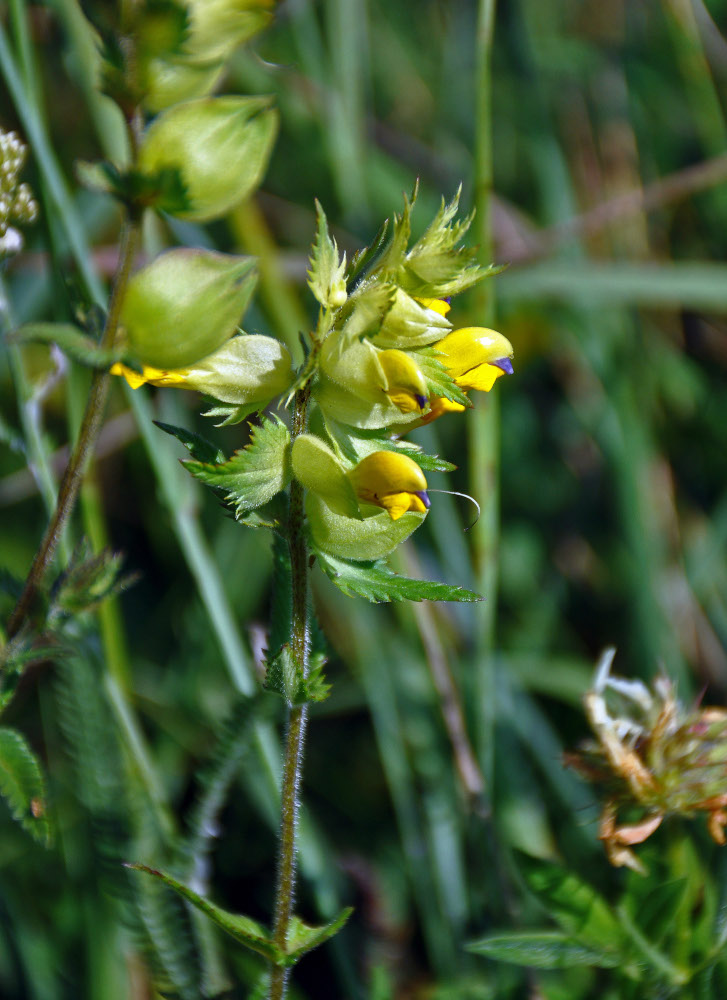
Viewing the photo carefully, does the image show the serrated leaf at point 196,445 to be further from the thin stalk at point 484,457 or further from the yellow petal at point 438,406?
the thin stalk at point 484,457

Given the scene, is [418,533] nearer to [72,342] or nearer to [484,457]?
[484,457]

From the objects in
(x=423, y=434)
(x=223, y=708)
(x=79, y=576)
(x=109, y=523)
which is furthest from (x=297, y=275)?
(x=79, y=576)

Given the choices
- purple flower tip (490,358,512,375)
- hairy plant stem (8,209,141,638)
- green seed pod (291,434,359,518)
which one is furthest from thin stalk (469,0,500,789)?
hairy plant stem (8,209,141,638)

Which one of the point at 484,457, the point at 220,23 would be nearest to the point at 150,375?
the point at 220,23

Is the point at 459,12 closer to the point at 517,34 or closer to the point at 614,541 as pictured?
the point at 517,34

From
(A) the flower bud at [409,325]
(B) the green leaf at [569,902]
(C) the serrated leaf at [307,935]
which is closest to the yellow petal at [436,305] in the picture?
(A) the flower bud at [409,325]

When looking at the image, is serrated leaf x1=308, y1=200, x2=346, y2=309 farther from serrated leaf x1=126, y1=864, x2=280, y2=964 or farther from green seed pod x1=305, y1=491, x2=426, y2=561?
serrated leaf x1=126, y1=864, x2=280, y2=964

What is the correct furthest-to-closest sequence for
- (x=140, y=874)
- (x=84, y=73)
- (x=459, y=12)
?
(x=459, y=12) → (x=84, y=73) → (x=140, y=874)
